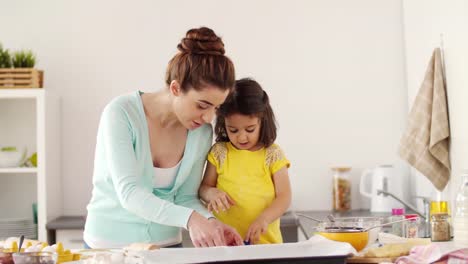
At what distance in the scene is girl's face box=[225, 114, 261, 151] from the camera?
2178 mm

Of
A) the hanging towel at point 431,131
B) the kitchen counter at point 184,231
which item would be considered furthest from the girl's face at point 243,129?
the kitchen counter at point 184,231

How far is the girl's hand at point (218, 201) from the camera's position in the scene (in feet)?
6.75

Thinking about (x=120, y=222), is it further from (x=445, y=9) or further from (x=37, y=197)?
(x=37, y=197)

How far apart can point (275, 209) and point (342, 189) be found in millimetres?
Result: 1642

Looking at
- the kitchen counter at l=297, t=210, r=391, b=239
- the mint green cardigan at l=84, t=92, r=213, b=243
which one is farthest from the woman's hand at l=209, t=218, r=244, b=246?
the kitchen counter at l=297, t=210, r=391, b=239

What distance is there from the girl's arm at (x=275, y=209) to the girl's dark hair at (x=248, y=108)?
0.40 ft

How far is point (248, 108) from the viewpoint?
2176mm

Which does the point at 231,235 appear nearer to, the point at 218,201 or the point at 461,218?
the point at 218,201

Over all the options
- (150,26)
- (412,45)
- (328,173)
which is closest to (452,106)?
(412,45)

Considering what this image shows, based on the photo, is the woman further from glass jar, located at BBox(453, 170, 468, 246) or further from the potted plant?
the potted plant

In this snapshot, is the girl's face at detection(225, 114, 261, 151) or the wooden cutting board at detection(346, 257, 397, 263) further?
the girl's face at detection(225, 114, 261, 151)

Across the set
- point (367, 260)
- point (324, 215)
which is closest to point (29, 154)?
point (324, 215)

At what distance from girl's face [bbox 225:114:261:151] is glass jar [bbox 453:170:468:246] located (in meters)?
0.65

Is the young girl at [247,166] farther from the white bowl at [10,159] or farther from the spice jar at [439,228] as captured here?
the white bowl at [10,159]
